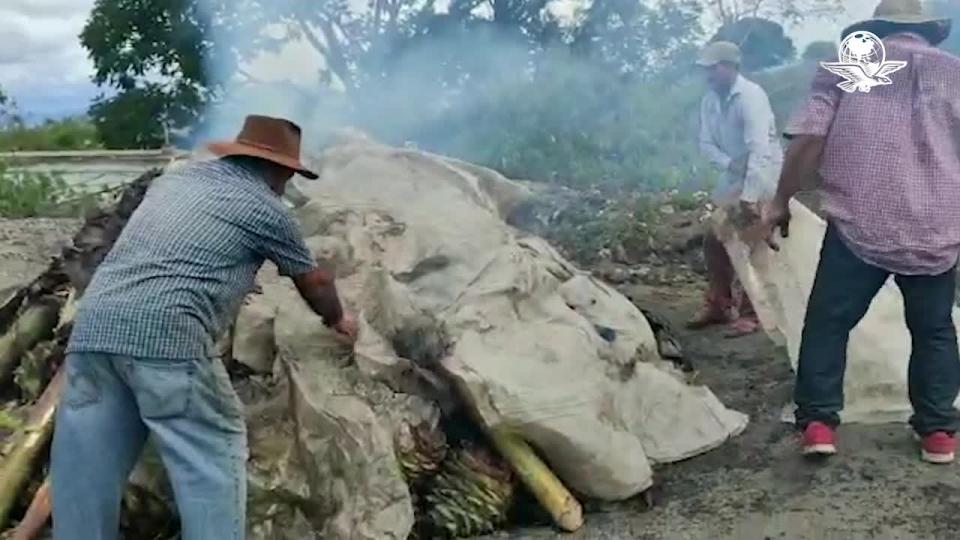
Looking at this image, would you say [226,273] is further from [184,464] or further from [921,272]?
[921,272]

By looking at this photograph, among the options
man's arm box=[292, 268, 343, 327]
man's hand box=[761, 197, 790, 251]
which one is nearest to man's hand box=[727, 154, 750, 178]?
man's hand box=[761, 197, 790, 251]

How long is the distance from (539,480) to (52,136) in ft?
66.4

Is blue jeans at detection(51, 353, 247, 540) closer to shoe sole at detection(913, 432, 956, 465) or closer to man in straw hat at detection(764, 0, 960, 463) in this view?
man in straw hat at detection(764, 0, 960, 463)

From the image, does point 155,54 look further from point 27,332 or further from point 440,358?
point 440,358

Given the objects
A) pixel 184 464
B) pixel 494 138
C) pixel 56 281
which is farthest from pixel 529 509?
pixel 494 138

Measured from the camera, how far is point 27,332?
5059 millimetres

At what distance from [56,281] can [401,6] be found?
18.6 feet

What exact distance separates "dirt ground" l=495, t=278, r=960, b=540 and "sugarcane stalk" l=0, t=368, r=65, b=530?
5.28ft

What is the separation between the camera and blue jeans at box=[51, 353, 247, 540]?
3229 mm

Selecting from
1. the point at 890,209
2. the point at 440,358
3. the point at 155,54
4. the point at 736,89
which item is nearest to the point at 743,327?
the point at 736,89

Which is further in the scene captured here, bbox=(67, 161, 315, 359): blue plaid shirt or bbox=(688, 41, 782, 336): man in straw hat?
bbox=(688, 41, 782, 336): man in straw hat

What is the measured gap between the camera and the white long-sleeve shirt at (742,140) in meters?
6.24

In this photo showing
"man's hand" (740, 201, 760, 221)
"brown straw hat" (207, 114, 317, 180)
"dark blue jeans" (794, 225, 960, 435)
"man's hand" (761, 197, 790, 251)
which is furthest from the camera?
"man's hand" (740, 201, 760, 221)

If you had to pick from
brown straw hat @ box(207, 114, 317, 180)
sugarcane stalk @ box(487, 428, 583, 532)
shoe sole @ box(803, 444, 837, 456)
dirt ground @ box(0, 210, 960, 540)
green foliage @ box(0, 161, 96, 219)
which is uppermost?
brown straw hat @ box(207, 114, 317, 180)
